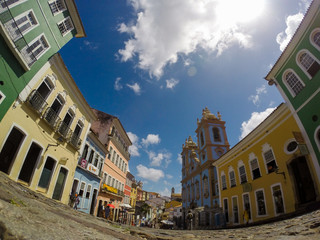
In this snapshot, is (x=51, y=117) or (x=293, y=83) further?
(x=293, y=83)

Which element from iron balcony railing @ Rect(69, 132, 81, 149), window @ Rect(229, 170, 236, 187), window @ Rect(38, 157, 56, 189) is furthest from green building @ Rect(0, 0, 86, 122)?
window @ Rect(229, 170, 236, 187)

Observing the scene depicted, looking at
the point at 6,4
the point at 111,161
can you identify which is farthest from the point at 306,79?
the point at 111,161

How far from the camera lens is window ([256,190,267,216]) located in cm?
1293

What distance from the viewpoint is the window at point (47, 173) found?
10.2 metres

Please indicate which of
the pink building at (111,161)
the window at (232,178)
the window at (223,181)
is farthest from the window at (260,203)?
the pink building at (111,161)

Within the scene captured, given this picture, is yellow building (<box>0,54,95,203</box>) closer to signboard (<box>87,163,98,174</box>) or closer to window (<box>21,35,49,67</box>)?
window (<box>21,35,49,67</box>)

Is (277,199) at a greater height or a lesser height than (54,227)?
greater

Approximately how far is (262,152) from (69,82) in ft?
50.5

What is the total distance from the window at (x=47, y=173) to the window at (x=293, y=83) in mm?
15665

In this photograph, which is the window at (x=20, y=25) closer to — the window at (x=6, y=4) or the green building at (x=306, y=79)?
the window at (x=6, y=4)

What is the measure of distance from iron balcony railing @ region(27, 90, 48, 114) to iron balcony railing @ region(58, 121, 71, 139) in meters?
1.82

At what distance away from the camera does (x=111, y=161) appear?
853 inches

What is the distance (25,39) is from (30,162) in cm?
643

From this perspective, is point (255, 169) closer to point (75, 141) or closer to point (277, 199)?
point (277, 199)
